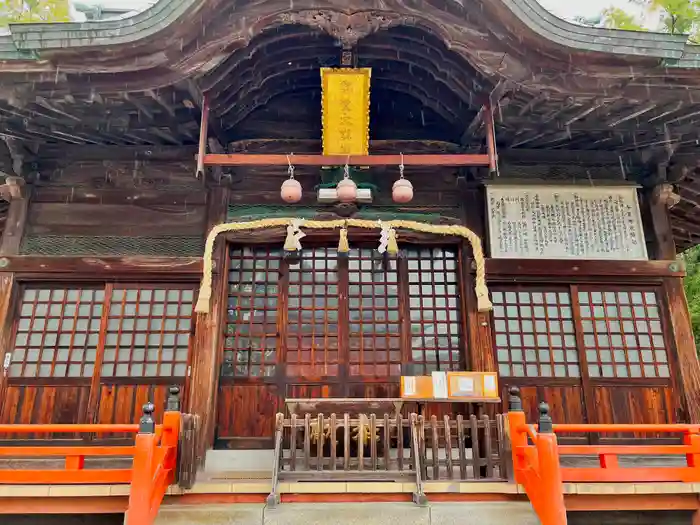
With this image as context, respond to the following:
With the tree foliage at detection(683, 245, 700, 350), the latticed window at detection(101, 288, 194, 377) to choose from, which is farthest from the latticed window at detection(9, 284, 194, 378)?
the tree foliage at detection(683, 245, 700, 350)

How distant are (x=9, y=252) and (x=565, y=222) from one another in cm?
887

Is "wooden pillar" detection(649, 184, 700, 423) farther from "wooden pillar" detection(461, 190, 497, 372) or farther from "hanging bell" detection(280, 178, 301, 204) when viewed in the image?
"hanging bell" detection(280, 178, 301, 204)

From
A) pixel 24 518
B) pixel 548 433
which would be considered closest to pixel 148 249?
pixel 24 518

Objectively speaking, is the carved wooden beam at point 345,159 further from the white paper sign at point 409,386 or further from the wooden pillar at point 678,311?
the wooden pillar at point 678,311

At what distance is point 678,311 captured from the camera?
7848 millimetres

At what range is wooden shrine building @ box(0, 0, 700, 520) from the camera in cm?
674

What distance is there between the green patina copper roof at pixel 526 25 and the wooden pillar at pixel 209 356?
9.11 feet

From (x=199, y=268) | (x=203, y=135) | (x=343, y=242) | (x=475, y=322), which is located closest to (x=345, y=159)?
(x=343, y=242)

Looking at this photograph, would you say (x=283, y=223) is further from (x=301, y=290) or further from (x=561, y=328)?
(x=561, y=328)

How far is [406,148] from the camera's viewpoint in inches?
326

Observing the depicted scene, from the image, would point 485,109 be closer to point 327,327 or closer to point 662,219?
point 662,219

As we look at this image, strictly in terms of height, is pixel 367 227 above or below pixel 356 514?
above

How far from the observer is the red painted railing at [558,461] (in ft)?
16.2

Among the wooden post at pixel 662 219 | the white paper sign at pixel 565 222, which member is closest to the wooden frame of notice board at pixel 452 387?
the white paper sign at pixel 565 222
